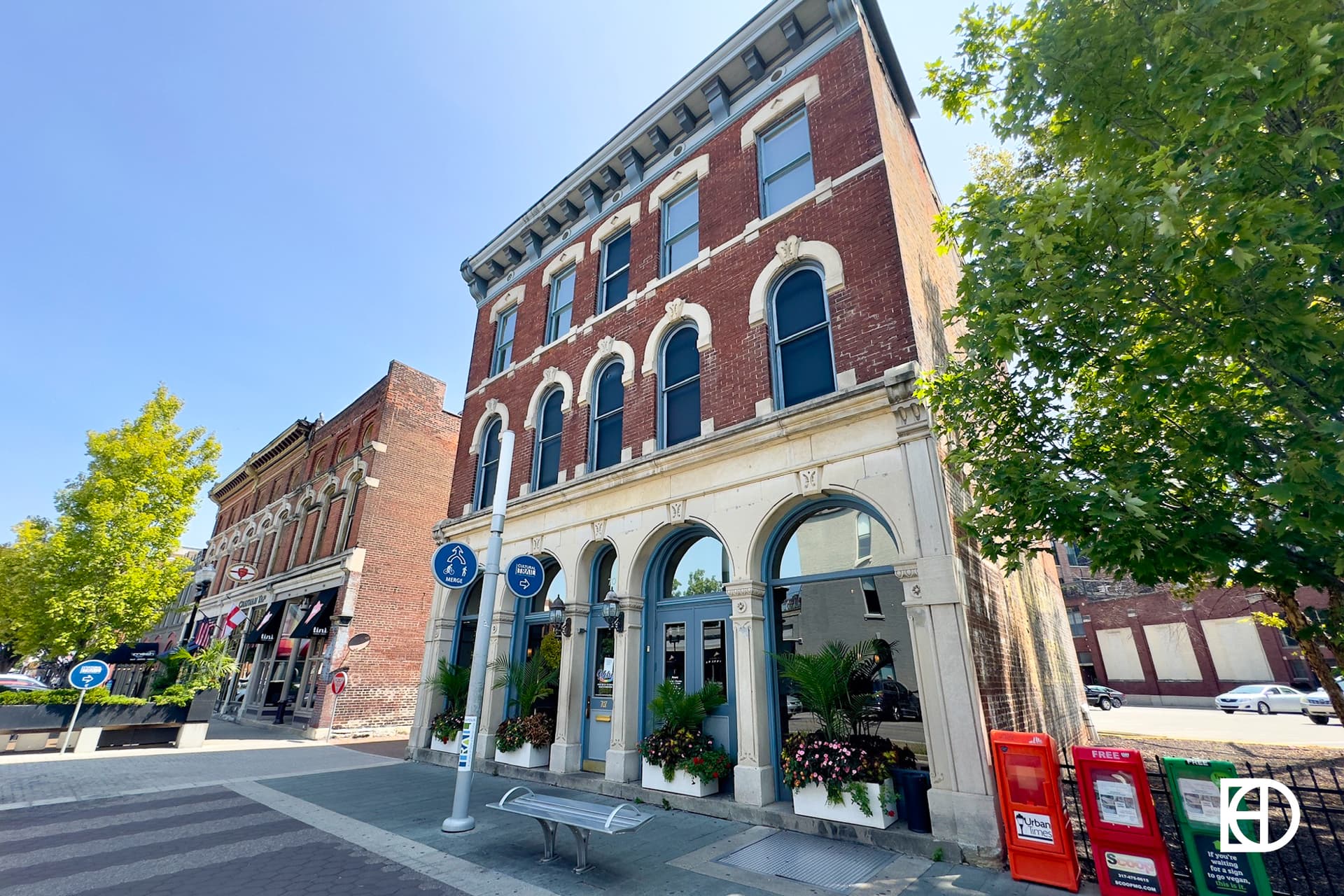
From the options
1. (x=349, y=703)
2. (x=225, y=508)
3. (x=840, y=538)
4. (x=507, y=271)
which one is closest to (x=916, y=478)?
(x=840, y=538)

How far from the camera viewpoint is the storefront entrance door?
10.2m

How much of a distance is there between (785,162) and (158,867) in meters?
13.2

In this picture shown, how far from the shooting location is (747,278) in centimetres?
1050

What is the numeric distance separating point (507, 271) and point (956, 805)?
16.3 m

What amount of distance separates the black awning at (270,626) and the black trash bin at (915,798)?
22.9 m

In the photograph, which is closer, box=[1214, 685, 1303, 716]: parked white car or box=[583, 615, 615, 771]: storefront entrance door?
box=[583, 615, 615, 771]: storefront entrance door

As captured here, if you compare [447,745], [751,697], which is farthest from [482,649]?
[447,745]

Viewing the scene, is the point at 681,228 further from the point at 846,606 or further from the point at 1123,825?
the point at 1123,825

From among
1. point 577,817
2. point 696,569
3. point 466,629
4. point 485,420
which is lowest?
point 577,817

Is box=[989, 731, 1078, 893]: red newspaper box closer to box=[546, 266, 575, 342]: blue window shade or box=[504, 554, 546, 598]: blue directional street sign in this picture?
box=[504, 554, 546, 598]: blue directional street sign

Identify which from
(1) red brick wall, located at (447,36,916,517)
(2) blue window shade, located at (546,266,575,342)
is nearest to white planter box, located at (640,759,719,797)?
(1) red brick wall, located at (447,36,916,517)

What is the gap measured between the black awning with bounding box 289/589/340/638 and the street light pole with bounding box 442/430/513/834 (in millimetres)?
12785

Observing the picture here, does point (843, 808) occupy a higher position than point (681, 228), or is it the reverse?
point (681, 228)

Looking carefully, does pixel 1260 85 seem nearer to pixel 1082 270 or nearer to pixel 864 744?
pixel 1082 270
